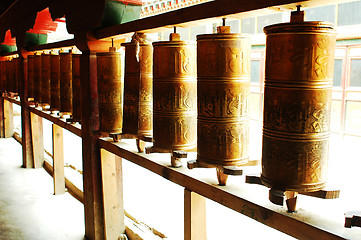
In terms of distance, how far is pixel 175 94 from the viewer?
1761 millimetres

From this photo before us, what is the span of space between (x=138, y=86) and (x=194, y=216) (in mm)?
801

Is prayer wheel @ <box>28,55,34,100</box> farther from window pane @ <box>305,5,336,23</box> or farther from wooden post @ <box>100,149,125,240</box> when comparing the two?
window pane @ <box>305,5,336,23</box>

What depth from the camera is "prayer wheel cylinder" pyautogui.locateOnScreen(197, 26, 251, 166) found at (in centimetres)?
144

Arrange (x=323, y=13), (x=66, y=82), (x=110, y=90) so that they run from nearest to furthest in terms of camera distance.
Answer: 1. (x=110, y=90)
2. (x=66, y=82)
3. (x=323, y=13)

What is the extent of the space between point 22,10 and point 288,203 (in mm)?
4341

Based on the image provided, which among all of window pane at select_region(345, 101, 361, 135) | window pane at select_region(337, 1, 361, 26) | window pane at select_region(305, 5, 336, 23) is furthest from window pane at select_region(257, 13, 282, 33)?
window pane at select_region(345, 101, 361, 135)

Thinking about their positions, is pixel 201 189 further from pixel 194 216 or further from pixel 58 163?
pixel 58 163

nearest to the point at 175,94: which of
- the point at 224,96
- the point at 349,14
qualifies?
the point at 224,96

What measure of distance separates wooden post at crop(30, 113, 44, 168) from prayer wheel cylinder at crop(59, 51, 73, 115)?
7.08 feet

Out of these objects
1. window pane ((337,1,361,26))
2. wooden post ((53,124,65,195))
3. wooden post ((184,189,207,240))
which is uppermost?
window pane ((337,1,361,26))

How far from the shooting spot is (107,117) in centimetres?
248

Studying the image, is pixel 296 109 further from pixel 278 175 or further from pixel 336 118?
pixel 336 118

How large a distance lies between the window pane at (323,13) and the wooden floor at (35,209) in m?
5.41

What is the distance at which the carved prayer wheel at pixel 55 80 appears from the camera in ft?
11.4
